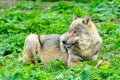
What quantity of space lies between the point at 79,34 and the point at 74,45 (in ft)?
0.74

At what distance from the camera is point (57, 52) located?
36.1 feet

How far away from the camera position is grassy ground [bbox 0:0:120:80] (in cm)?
914

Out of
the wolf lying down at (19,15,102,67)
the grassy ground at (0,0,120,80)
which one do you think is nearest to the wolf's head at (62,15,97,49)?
the wolf lying down at (19,15,102,67)

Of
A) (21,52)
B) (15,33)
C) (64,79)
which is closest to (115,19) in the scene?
(15,33)

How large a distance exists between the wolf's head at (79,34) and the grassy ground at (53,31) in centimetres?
40

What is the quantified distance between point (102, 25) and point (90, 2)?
3.90 meters

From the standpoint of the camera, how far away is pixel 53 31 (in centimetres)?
1384

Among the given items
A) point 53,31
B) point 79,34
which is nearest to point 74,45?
point 79,34

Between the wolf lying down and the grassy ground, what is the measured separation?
0.20 m

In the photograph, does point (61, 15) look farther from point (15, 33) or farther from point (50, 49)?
point (50, 49)

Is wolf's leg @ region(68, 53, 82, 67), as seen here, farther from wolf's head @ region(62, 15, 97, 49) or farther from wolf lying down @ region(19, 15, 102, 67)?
wolf's head @ region(62, 15, 97, 49)

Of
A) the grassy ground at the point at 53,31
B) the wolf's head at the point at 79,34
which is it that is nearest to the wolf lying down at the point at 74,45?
the wolf's head at the point at 79,34

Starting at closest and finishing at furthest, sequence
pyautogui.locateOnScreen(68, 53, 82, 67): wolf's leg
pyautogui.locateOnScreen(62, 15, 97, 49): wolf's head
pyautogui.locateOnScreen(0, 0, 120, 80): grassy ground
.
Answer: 1. pyautogui.locateOnScreen(0, 0, 120, 80): grassy ground
2. pyautogui.locateOnScreen(62, 15, 97, 49): wolf's head
3. pyautogui.locateOnScreen(68, 53, 82, 67): wolf's leg

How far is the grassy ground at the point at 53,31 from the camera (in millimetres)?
9141
